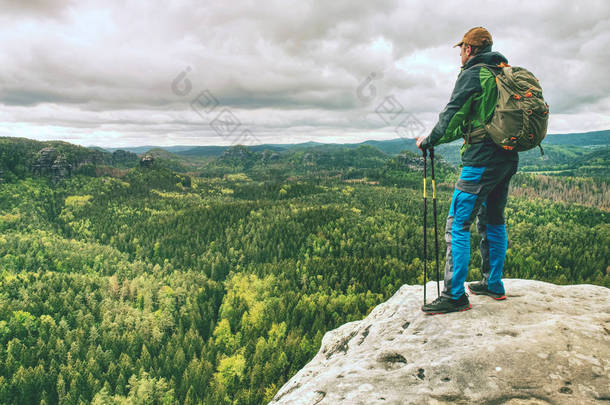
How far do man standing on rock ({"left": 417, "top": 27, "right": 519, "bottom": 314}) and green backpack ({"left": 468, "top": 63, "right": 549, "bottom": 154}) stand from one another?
0.86ft

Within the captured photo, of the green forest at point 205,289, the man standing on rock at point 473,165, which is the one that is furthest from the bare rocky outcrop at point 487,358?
the green forest at point 205,289

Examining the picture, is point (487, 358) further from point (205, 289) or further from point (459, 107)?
point (205, 289)

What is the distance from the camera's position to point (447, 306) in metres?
8.91

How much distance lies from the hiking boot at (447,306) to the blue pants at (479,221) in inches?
6.2

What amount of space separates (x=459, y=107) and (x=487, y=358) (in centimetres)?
630

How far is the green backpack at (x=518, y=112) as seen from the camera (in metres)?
7.29

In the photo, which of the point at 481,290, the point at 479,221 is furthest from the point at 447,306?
the point at 479,221

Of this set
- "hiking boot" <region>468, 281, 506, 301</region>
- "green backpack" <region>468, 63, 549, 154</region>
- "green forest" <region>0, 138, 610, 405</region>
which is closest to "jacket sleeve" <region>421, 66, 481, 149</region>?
"green backpack" <region>468, 63, 549, 154</region>

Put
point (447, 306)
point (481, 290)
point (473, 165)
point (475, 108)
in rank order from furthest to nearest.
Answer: point (481, 290) < point (447, 306) < point (473, 165) < point (475, 108)

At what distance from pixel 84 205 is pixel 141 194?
34860 mm

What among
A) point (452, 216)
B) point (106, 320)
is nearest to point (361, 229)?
point (106, 320)

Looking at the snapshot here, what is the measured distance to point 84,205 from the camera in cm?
16750

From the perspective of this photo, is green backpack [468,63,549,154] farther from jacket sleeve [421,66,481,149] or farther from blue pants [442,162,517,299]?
blue pants [442,162,517,299]

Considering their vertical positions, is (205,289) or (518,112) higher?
(518,112)
